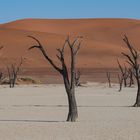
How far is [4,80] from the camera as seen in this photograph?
206 feet

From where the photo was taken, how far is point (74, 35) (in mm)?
128625

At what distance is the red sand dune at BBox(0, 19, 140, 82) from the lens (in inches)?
3777

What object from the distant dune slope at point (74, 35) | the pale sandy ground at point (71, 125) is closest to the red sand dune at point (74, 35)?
the distant dune slope at point (74, 35)

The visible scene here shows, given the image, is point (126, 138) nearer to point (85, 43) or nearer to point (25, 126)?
point (25, 126)

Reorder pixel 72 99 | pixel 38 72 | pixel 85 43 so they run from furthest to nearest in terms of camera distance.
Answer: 1. pixel 85 43
2. pixel 38 72
3. pixel 72 99

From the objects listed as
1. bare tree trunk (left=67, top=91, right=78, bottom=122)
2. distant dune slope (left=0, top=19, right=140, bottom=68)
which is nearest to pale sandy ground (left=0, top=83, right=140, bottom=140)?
bare tree trunk (left=67, top=91, right=78, bottom=122)

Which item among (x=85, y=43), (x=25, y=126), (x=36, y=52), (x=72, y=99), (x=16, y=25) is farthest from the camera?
(x=16, y=25)

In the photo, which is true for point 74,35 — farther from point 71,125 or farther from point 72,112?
point 71,125

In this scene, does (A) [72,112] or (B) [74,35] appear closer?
(A) [72,112]

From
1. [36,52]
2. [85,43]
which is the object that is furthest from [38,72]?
[85,43]

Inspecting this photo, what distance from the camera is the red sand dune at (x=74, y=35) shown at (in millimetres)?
95938

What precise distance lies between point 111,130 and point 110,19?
134 meters

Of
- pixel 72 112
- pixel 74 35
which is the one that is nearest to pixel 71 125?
pixel 72 112

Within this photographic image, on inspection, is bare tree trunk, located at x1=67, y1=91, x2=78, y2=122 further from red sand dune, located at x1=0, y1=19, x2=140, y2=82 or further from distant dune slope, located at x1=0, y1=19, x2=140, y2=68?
distant dune slope, located at x1=0, y1=19, x2=140, y2=68
